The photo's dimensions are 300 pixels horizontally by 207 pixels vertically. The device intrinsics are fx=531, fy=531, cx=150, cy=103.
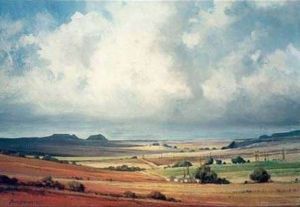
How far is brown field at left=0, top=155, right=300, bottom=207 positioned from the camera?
7.29 meters

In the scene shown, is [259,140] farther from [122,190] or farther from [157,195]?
[122,190]

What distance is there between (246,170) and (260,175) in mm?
205

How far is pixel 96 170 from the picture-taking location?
24.6 ft

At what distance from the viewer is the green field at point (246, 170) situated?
748cm

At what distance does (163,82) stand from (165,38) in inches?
25.2

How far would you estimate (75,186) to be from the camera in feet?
24.2

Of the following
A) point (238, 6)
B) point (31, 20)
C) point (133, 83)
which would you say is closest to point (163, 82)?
point (133, 83)

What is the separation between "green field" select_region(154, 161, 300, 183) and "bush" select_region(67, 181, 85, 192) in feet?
3.51

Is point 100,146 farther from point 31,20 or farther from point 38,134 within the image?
point 31,20

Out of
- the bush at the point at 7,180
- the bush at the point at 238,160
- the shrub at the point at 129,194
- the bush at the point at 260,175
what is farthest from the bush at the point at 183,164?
the bush at the point at 7,180

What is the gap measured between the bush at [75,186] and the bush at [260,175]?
2.37 metres

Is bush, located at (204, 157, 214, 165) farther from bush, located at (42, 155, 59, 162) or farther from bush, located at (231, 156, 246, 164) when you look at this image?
bush, located at (42, 155, 59, 162)

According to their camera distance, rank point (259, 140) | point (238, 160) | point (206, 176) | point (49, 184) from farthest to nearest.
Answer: point (259, 140) → point (238, 160) → point (206, 176) → point (49, 184)

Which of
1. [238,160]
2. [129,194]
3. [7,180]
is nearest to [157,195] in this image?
[129,194]
